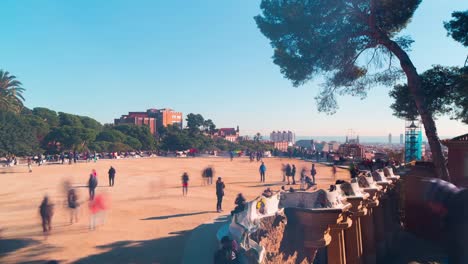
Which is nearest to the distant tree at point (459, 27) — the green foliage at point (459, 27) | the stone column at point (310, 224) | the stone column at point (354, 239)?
the green foliage at point (459, 27)

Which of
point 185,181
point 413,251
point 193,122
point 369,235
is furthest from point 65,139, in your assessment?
point 369,235

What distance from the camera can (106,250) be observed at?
27.4ft

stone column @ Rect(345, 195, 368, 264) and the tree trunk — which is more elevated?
the tree trunk

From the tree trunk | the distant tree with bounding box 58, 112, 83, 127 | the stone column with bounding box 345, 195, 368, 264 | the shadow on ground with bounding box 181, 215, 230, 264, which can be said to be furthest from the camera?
the distant tree with bounding box 58, 112, 83, 127

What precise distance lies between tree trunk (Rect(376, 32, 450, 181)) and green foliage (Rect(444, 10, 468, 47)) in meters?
2.11

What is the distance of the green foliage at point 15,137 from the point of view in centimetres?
4319

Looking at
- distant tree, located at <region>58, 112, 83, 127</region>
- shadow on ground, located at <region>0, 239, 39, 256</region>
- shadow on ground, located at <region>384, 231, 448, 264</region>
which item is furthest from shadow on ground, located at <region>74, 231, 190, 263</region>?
distant tree, located at <region>58, 112, 83, 127</region>

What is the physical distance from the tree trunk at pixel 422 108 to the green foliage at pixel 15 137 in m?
44.6

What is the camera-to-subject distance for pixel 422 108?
15859mm

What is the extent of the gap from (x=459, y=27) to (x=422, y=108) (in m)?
3.82

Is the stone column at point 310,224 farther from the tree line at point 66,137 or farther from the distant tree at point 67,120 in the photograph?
the distant tree at point 67,120

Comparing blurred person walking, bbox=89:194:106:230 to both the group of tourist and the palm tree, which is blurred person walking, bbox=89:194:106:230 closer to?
the group of tourist

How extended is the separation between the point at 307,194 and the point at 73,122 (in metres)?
73.3

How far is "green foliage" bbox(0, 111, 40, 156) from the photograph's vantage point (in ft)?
142
